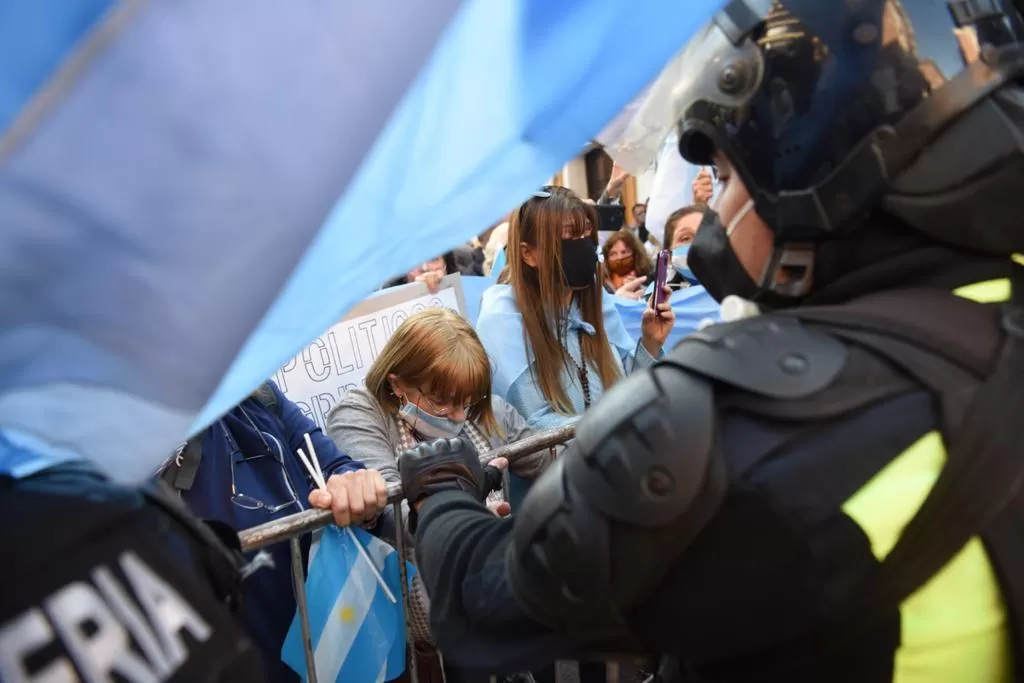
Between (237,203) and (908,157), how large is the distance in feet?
3.43

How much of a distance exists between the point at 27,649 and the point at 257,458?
135cm

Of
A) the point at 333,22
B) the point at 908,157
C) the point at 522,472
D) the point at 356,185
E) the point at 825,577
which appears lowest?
the point at 522,472

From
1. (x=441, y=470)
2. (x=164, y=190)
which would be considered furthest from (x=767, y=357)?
(x=441, y=470)

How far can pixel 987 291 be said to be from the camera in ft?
3.93

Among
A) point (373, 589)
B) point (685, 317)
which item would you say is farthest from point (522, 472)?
point (685, 317)

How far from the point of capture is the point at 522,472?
2.62 meters

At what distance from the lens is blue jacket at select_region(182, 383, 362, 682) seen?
6.51ft

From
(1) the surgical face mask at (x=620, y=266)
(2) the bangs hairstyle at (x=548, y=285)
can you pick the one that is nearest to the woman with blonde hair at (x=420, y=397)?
(2) the bangs hairstyle at (x=548, y=285)

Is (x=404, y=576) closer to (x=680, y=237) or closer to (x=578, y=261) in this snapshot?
(x=578, y=261)

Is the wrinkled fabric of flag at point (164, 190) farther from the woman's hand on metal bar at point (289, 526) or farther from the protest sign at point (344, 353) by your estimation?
the protest sign at point (344, 353)

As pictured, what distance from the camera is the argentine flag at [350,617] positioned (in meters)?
1.98

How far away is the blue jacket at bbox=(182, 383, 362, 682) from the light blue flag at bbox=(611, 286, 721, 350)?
263cm

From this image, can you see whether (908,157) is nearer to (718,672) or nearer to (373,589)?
(718,672)

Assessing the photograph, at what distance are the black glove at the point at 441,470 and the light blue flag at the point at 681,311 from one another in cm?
274
